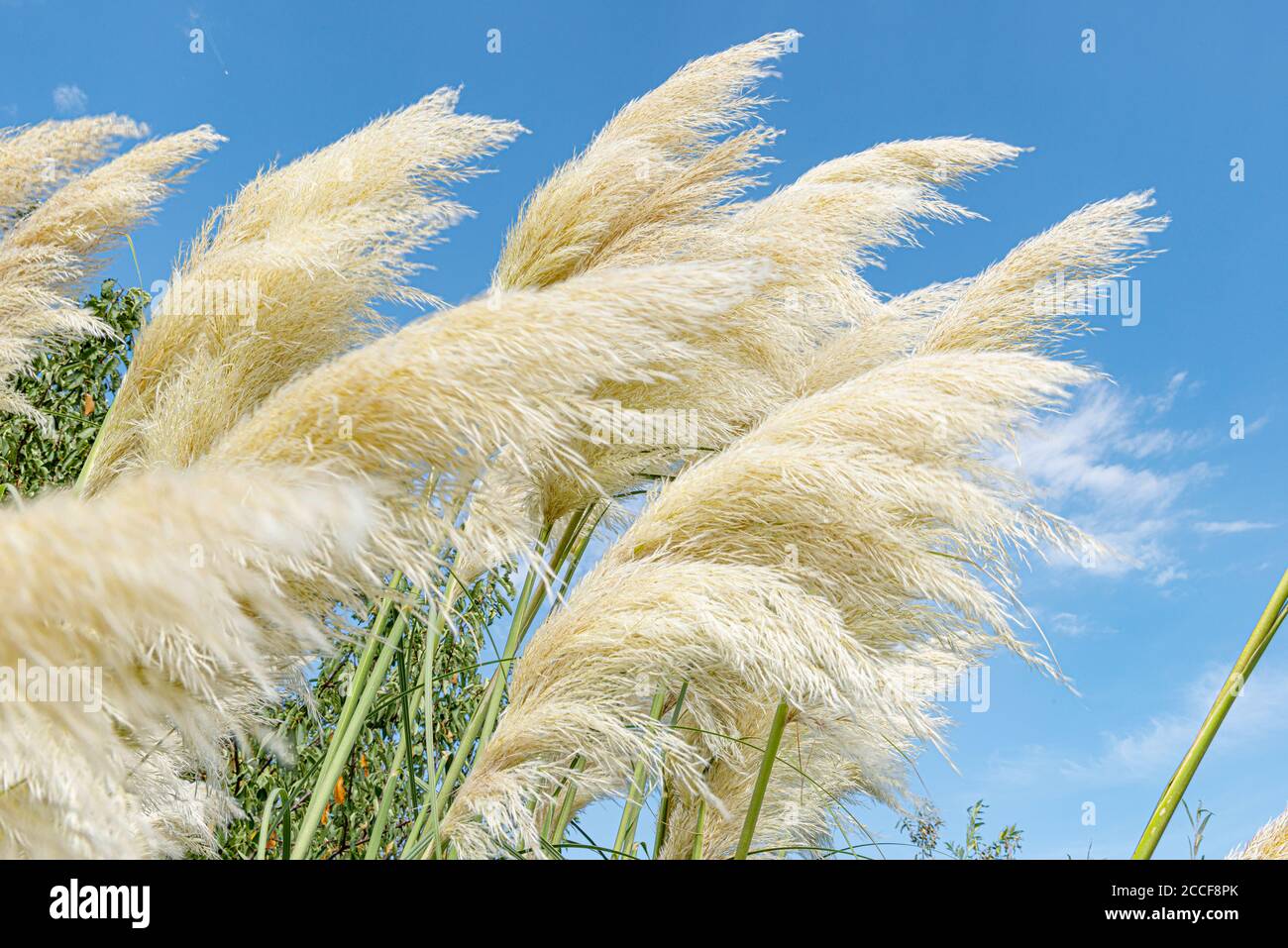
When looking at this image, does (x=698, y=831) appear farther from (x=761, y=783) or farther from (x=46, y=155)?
(x=46, y=155)

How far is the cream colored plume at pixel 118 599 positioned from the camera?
738 millimetres

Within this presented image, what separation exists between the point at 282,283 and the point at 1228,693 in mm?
1726

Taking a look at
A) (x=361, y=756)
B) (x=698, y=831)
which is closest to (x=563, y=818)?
(x=698, y=831)

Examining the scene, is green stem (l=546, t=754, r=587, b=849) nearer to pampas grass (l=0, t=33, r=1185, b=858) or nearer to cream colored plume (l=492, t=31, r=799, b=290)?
pampas grass (l=0, t=33, r=1185, b=858)

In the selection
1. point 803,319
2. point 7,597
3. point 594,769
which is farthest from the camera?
point 803,319

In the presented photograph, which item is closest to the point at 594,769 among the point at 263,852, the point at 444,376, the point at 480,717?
the point at 480,717

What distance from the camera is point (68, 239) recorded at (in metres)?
2.46

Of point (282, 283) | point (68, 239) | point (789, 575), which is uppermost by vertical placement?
point (68, 239)

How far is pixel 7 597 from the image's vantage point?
73 cm

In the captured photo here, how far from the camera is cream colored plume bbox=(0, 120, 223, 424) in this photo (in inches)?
92.4

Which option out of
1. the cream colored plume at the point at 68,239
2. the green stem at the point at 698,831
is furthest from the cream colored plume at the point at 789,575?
the cream colored plume at the point at 68,239

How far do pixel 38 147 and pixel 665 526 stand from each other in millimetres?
2072

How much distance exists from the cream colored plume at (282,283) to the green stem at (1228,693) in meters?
1.53

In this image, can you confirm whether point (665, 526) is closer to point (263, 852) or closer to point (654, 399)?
point (654, 399)
